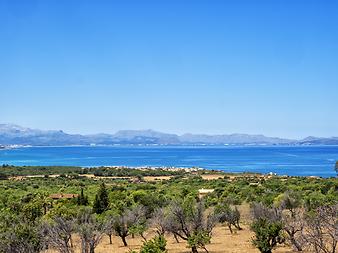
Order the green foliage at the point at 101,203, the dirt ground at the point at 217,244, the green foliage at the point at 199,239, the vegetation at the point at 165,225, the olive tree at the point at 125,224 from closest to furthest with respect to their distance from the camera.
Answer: the vegetation at the point at 165,225
the green foliage at the point at 199,239
the dirt ground at the point at 217,244
the olive tree at the point at 125,224
the green foliage at the point at 101,203

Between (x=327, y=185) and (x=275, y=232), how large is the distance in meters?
41.3

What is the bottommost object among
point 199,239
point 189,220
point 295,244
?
point 295,244

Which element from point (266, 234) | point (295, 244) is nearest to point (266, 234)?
point (266, 234)

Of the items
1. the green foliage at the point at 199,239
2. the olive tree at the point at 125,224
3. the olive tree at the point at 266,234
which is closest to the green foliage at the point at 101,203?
the olive tree at the point at 125,224

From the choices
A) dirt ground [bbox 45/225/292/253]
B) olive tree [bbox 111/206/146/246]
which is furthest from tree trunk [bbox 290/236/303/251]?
olive tree [bbox 111/206/146/246]

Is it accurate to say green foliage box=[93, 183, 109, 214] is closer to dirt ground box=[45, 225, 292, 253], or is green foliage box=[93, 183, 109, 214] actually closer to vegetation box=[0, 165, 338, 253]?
vegetation box=[0, 165, 338, 253]

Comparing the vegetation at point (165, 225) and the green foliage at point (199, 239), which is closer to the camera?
the vegetation at point (165, 225)

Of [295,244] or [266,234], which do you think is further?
[295,244]

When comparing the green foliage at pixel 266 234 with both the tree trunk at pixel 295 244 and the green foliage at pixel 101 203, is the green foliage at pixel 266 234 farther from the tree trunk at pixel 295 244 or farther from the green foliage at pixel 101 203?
the green foliage at pixel 101 203

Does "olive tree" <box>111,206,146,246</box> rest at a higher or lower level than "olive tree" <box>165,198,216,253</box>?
lower

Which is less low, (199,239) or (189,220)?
(189,220)

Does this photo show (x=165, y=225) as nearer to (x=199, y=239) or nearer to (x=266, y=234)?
(x=199, y=239)

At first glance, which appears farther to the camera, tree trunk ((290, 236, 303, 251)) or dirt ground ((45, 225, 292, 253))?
dirt ground ((45, 225, 292, 253))

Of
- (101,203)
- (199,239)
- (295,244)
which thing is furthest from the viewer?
(101,203)
